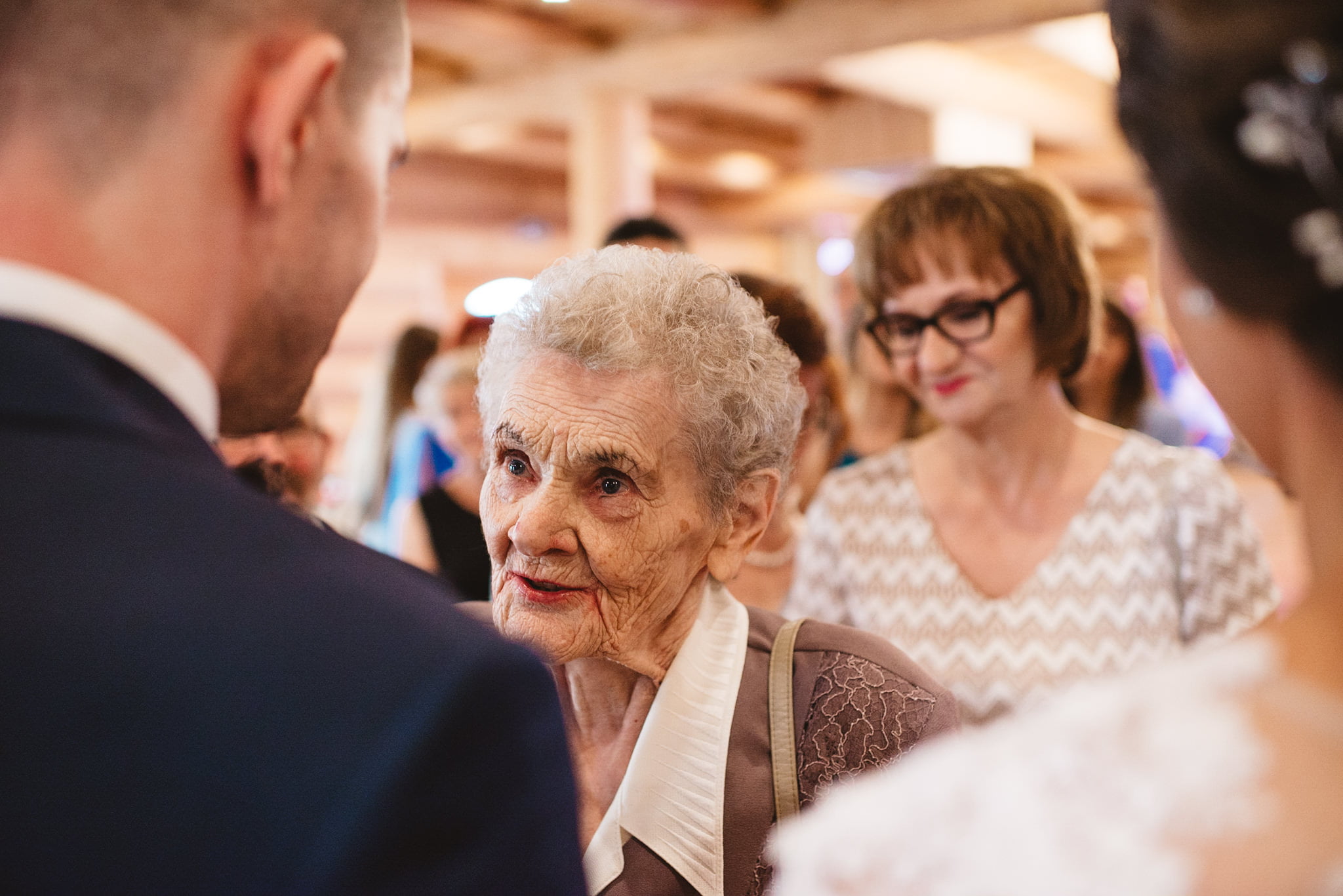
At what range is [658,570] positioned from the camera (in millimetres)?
1673

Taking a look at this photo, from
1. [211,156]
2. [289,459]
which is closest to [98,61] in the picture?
[211,156]

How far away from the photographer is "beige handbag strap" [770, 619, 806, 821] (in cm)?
157

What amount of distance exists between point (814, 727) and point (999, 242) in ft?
3.89

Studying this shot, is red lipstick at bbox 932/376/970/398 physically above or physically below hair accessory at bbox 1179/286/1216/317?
below

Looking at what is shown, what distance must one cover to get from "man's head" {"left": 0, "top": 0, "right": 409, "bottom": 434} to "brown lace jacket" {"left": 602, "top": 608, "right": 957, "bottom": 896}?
3.07 feet

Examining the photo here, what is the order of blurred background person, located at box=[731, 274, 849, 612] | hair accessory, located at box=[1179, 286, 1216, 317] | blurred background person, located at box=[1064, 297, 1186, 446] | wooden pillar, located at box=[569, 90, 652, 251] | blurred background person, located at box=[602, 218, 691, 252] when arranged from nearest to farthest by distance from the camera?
hair accessory, located at box=[1179, 286, 1216, 317] → blurred background person, located at box=[731, 274, 849, 612] → blurred background person, located at box=[1064, 297, 1186, 446] → blurred background person, located at box=[602, 218, 691, 252] → wooden pillar, located at box=[569, 90, 652, 251]

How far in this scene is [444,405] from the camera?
4.11 meters

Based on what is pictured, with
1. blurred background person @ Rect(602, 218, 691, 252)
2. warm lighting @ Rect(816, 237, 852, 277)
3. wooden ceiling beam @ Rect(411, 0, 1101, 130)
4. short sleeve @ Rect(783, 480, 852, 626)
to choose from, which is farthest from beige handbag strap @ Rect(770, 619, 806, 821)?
warm lighting @ Rect(816, 237, 852, 277)

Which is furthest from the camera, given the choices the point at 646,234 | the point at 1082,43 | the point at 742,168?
the point at 742,168

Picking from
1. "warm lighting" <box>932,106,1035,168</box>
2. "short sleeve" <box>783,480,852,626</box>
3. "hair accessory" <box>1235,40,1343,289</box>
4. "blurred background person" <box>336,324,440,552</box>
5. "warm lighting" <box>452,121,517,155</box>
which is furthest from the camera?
"warm lighting" <box>452,121,517,155</box>

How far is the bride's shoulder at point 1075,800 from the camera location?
70cm

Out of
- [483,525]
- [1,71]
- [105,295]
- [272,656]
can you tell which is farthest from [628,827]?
[1,71]

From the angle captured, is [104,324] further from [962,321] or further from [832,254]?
[832,254]

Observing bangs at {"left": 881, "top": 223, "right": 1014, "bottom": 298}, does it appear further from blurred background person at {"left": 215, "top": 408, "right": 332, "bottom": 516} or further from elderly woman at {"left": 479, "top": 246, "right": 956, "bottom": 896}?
blurred background person at {"left": 215, "top": 408, "right": 332, "bottom": 516}
